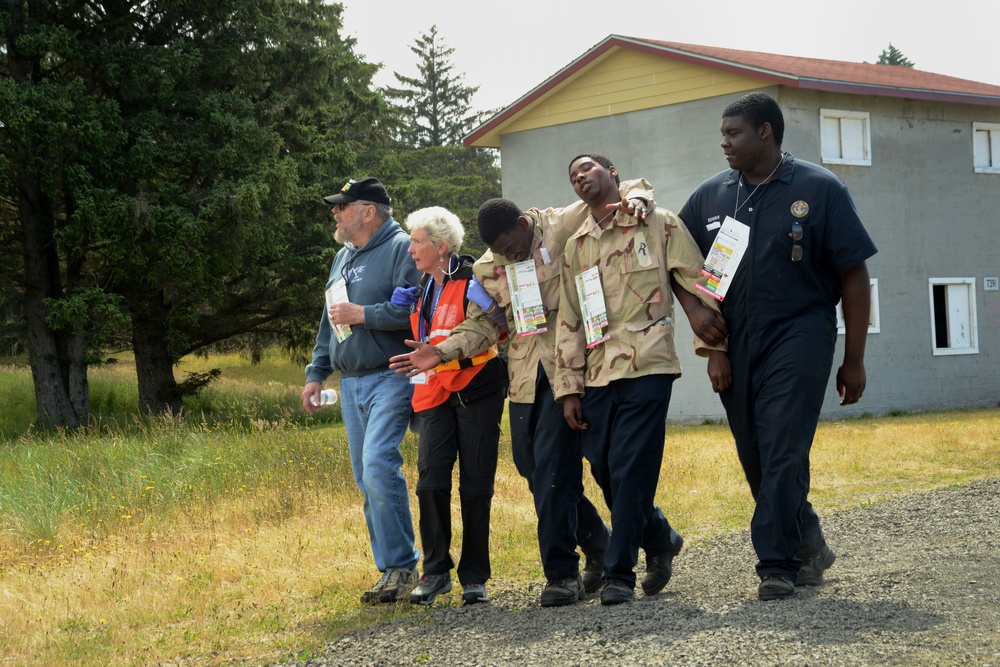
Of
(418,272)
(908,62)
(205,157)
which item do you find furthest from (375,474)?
(908,62)

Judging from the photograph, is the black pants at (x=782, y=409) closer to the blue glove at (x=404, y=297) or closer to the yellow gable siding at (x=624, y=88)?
the blue glove at (x=404, y=297)

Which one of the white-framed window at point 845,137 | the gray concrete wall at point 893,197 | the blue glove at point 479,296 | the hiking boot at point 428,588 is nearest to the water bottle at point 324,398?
the blue glove at point 479,296

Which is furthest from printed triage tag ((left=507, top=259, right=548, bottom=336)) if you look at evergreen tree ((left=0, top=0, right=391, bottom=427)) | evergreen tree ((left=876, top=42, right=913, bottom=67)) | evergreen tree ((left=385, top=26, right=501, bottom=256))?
evergreen tree ((left=876, top=42, right=913, bottom=67))

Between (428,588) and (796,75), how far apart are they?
1554cm

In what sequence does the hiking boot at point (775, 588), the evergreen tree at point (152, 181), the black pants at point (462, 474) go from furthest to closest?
1. the evergreen tree at point (152, 181)
2. the black pants at point (462, 474)
3. the hiking boot at point (775, 588)

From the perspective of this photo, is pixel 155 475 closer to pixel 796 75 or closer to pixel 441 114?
pixel 796 75

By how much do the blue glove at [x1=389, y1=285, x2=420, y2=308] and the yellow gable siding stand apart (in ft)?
49.8

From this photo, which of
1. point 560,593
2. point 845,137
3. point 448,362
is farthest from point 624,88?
point 560,593

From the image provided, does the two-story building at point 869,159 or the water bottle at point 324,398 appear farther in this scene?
the two-story building at point 869,159

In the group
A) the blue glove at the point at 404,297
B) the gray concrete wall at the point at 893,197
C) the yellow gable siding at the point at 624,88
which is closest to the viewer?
the blue glove at the point at 404,297

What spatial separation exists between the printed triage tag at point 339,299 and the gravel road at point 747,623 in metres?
1.62

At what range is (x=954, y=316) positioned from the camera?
22.1 meters

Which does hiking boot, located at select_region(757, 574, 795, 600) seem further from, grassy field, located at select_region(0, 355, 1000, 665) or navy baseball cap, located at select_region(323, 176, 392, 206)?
navy baseball cap, located at select_region(323, 176, 392, 206)

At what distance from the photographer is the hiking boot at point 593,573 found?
583 cm
